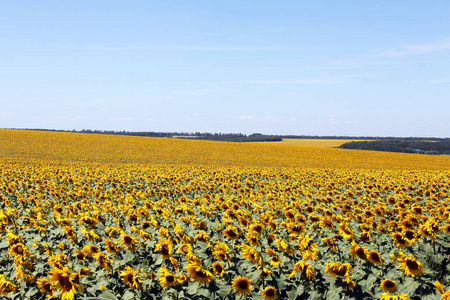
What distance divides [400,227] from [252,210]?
11.8 ft

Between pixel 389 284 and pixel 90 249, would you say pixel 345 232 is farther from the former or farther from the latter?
pixel 90 249

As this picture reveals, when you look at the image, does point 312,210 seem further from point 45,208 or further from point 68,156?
point 68,156

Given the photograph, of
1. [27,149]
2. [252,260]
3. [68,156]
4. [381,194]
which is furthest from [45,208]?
Result: [27,149]

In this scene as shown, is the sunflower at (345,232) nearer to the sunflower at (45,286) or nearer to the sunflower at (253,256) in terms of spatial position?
the sunflower at (253,256)

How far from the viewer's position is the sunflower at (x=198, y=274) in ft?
12.7

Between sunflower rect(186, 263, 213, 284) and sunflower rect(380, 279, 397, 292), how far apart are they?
6.96 ft

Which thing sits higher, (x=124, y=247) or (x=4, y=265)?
(x=124, y=247)

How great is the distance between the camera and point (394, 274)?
424 cm

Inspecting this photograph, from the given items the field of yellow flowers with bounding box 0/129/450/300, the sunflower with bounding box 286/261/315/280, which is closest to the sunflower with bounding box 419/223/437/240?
the field of yellow flowers with bounding box 0/129/450/300

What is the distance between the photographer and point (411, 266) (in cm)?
411

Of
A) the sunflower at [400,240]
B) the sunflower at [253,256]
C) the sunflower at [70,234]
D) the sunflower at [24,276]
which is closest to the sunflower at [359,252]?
the sunflower at [400,240]

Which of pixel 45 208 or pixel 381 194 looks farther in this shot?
pixel 381 194

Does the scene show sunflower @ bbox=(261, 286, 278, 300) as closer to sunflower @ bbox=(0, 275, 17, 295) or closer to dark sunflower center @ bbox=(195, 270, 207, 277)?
dark sunflower center @ bbox=(195, 270, 207, 277)

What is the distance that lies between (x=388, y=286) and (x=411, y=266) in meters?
0.57
